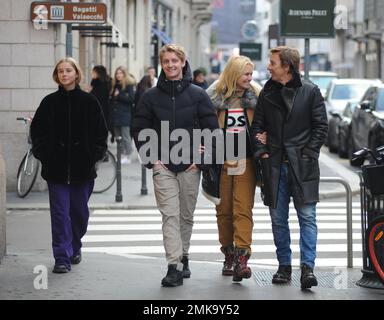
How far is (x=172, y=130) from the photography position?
8.70 metres

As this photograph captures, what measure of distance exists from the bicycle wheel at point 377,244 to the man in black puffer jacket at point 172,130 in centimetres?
143

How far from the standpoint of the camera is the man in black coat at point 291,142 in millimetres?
8656

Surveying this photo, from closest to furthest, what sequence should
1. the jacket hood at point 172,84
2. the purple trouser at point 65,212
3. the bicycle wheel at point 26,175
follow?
the jacket hood at point 172,84 < the purple trouser at point 65,212 < the bicycle wheel at point 26,175

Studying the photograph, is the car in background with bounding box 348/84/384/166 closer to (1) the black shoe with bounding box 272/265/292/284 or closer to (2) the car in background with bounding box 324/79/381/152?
(2) the car in background with bounding box 324/79/381/152

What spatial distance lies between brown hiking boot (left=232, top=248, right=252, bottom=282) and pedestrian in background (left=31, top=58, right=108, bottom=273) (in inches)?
57.9

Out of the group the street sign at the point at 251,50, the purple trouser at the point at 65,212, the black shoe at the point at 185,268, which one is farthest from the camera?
the street sign at the point at 251,50

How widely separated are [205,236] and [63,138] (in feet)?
13.3

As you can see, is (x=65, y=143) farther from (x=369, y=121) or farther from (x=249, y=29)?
(x=249, y=29)

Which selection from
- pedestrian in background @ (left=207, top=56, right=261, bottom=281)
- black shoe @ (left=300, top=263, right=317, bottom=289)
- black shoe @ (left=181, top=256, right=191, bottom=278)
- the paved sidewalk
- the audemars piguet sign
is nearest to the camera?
the paved sidewalk

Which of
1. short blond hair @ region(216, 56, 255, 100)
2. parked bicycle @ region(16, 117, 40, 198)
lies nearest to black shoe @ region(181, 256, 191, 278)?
short blond hair @ region(216, 56, 255, 100)

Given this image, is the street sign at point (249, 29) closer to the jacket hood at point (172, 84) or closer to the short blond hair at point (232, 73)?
the short blond hair at point (232, 73)

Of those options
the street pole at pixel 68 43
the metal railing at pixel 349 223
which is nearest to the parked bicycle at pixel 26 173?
the street pole at pixel 68 43

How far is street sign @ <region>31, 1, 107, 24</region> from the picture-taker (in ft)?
54.0

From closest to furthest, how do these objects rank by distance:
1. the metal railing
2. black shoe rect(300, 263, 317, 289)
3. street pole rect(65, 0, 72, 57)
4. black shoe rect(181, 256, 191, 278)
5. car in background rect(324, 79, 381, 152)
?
1. black shoe rect(300, 263, 317, 289)
2. black shoe rect(181, 256, 191, 278)
3. the metal railing
4. street pole rect(65, 0, 72, 57)
5. car in background rect(324, 79, 381, 152)
